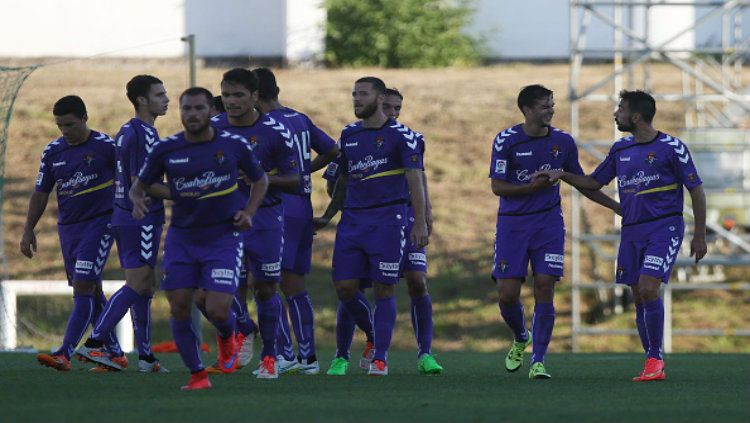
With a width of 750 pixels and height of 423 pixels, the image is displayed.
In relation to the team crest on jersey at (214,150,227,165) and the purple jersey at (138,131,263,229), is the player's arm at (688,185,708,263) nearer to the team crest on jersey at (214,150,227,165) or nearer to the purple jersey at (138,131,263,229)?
the purple jersey at (138,131,263,229)

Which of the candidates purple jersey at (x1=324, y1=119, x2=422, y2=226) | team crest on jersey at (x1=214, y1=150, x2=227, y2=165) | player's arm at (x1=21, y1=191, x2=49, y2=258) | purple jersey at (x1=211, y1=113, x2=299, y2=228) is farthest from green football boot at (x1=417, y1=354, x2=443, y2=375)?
player's arm at (x1=21, y1=191, x2=49, y2=258)

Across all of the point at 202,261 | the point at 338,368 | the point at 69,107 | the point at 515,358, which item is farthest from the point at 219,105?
the point at 202,261

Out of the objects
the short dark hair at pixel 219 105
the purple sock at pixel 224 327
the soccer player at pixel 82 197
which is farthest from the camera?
the short dark hair at pixel 219 105

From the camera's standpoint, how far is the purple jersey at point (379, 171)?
11562mm

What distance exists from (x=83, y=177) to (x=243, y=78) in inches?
70.6

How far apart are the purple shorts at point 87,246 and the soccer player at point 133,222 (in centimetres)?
36

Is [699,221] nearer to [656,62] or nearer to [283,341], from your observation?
[283,341]

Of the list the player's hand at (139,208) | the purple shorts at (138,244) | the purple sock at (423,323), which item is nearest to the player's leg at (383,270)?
the purple sock at (423,323)

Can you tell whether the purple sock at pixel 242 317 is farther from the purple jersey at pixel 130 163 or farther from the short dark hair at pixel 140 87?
the short dark hair at pixel 140 87

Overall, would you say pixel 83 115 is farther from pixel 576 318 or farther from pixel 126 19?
pixel 126 19

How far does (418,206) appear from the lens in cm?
1135

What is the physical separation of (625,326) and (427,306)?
1034 centimetres

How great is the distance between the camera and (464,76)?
34.4 metres

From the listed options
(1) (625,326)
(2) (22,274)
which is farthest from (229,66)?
(1) (625,326)
